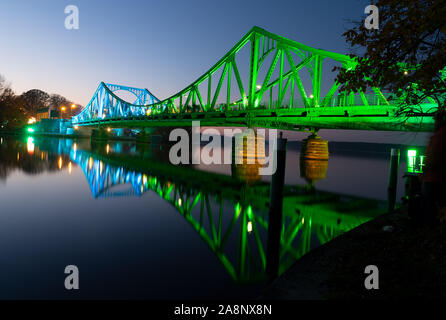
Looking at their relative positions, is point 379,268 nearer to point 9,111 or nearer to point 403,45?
point 403,45

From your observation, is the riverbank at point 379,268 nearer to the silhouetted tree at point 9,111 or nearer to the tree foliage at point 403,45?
the tree foliage at point 403,45

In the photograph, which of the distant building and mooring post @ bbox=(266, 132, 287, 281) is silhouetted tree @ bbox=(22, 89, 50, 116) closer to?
the distant building

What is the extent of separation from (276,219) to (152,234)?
367 cm

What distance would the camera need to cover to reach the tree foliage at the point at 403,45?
548 cm

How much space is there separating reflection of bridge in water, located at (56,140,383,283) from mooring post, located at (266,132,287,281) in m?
0.20

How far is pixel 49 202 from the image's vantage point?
1309cm

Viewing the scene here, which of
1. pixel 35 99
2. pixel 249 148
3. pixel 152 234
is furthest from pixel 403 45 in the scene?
pixel 35 99

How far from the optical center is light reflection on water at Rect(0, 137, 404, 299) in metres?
5.59

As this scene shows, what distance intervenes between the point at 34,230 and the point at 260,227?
667 cm

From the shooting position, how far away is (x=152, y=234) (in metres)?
8.89

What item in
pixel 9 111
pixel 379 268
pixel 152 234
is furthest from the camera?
pixel 9 111

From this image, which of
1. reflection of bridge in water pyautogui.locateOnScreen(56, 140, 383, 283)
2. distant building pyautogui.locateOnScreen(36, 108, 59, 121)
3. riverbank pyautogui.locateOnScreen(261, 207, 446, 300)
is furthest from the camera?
distant building pyautogui.locateOnScreen(36, 108, 59, 121)

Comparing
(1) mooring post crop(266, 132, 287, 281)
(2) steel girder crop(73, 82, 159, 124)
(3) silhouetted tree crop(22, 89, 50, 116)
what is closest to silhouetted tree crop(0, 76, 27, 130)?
(2) steel girder crop(73, 82, 159, 124)
